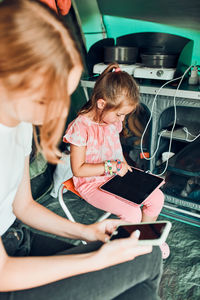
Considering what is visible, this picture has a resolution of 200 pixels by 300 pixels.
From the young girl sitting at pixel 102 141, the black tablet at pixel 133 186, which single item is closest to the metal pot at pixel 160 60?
the young girl sitting at pixel 102 141

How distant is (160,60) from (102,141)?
2.09ft

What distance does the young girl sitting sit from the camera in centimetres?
129

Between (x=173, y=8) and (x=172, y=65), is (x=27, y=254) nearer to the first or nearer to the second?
(x=172, y=65)

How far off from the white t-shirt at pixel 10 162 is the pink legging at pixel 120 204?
1.61ft

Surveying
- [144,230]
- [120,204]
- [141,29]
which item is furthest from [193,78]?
[144,230]

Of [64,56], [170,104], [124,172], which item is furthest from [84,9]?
[64,56]

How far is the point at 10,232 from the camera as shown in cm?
87

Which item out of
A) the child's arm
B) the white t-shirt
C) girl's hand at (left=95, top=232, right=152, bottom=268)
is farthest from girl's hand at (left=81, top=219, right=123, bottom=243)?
the child's arm

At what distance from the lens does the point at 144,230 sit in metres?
0.81

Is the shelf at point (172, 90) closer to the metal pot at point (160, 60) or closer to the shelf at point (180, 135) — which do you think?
the metal pot at point (160, 60)

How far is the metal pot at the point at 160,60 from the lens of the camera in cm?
160

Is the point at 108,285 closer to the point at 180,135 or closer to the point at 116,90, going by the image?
the point at 116,90

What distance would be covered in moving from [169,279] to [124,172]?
61cm

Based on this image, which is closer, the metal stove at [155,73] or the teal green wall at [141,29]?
the metal stove at [155,73]
